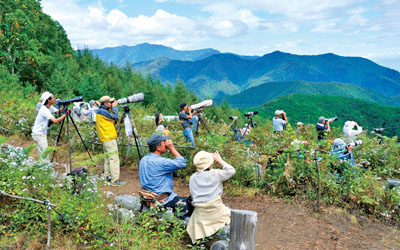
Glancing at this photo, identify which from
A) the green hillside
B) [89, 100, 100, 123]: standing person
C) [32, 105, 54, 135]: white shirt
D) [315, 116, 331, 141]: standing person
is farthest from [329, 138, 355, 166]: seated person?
the green hillside

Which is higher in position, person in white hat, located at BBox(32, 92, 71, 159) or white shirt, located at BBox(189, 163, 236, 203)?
person in white hat, located at BBox(32, 92, 71, 159)

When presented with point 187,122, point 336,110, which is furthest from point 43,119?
point 336,110

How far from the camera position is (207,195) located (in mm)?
3480

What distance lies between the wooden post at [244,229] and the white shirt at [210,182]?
1.86ft

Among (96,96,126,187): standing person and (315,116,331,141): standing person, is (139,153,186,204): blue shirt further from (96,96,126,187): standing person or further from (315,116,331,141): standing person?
(315,116,331,141): standing person

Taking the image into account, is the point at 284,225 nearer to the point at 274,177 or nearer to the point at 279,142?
the point at 274,177

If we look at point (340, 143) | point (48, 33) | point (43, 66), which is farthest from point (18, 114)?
point (48, 33)

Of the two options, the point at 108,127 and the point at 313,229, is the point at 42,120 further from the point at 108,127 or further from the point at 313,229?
the point at 313,229

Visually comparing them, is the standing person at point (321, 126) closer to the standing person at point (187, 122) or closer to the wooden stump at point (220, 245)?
the standing person at point (187, 122)

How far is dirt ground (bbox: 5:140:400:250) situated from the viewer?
163 inches

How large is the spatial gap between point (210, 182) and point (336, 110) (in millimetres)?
135801

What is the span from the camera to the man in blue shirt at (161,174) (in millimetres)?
3877

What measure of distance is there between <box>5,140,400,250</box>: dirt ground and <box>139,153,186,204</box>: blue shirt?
4.58ft

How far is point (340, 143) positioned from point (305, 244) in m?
3.14
